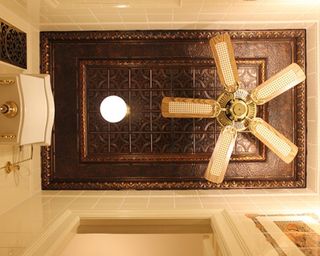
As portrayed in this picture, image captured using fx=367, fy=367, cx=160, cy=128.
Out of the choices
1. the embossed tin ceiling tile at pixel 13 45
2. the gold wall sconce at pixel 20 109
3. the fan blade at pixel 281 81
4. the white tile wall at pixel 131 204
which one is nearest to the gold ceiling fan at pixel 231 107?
the fan blade at pixel 281 81

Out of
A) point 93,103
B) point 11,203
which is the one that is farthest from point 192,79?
point 11,203

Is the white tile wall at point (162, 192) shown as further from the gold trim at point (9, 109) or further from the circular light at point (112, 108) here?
the circular light at point (112, 108)

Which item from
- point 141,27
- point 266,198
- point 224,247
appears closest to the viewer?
point 224,247

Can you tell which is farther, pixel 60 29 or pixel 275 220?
pixel 60 29

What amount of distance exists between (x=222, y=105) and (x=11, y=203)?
1.41 m

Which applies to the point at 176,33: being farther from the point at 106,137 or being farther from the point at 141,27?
the point at 106,137

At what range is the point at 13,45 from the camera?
2.26m

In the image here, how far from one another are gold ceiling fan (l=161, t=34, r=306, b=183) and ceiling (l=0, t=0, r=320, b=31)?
14.4 inches

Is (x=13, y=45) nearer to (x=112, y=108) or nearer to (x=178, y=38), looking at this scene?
(x=112, y=108)

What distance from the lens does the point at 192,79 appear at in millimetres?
2770

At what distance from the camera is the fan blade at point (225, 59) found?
6.56 ft

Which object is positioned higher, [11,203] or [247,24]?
[247,24]

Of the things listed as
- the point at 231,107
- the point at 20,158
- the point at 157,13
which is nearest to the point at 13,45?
the point at 20,158

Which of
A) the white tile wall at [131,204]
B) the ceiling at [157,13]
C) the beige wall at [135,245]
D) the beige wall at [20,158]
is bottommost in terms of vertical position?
the beige wall at [135,245]
